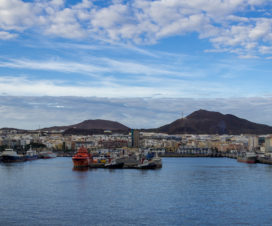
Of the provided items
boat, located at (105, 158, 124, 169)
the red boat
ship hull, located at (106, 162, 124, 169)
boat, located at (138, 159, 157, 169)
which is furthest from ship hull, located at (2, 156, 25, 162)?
boat, located at (138, 159, 157, 169)

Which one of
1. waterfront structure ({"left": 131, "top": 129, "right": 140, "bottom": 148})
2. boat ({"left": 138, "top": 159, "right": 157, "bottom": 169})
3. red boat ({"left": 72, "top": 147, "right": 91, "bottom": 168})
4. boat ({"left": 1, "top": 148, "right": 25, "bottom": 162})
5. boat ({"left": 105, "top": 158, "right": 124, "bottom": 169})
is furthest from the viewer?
waterfront structure ({"left": 131, "top": 129, "right": 140, "bottom": 148})

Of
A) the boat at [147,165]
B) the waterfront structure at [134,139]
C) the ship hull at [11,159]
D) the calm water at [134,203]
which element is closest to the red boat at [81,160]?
the boat at [147,165]

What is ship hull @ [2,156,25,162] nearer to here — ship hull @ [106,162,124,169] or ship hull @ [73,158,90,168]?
ship hull @ [73,158,90,168]

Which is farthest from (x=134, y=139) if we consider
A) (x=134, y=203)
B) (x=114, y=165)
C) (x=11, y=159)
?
(x=134, y=203)

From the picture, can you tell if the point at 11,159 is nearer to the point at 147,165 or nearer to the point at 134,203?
the point at 147,165

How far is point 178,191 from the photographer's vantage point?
27547 mm

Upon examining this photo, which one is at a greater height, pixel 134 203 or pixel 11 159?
pixel 11 159

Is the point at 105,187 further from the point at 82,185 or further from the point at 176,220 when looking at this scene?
the point at 176,220

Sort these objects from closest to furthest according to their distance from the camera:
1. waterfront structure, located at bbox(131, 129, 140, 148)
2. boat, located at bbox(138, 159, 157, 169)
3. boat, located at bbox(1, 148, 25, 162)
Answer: boat, located at bbox(138, 159, 157, 169) < boat, located at bbox(1, 148, 25, 162) < waterfront structure, located at bbox(131, 129, 140, 148)

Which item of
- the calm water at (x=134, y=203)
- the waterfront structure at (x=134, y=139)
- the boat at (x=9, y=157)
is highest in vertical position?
the waterfront structure at (x=134, y=139)

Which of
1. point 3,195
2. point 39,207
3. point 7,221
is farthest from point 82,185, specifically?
point 7,221

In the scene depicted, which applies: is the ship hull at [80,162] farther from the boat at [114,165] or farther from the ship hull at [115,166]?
the ship hull at [115,166]

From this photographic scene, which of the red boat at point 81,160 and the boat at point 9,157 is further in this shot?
the boat at point 9,157

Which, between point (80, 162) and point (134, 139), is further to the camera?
point (134, 139)
